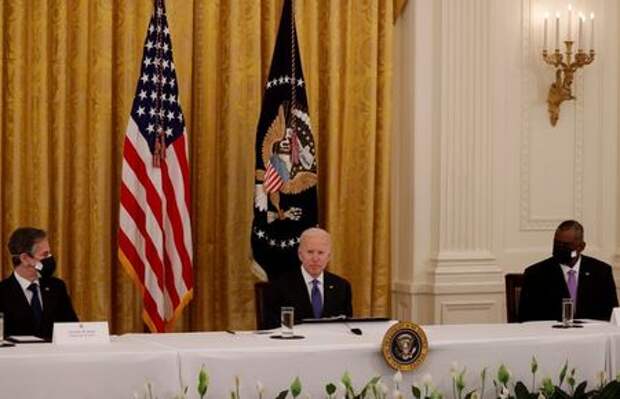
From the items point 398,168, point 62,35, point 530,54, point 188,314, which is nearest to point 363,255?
point 398,168

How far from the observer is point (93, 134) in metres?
7.45

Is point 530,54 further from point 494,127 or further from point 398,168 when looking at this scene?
point 398,168

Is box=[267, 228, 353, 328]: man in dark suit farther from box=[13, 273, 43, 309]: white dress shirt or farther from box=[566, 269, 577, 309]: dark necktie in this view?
box=[566, 269, 577, 309]: dark necktie

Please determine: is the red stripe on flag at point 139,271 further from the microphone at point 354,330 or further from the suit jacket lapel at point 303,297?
the microphone at point 354,330

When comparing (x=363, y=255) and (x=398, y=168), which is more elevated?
(x=398, y=168)

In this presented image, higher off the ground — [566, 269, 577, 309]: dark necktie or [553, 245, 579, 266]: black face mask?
[553, 245, 579, 266]: black face mask

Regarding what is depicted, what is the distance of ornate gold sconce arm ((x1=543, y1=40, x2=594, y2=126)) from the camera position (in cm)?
854

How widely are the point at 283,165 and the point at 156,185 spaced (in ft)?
2.84

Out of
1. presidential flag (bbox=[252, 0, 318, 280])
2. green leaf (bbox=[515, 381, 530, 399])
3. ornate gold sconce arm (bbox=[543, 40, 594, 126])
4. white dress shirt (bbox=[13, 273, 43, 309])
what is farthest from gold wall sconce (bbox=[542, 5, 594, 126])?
white dress shirt (bbox=[13, 273, 43, 309])

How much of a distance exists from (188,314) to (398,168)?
A: 6.33ft

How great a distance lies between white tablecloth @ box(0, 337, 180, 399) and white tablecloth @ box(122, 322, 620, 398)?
0.12 meters

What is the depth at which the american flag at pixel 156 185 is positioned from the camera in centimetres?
717

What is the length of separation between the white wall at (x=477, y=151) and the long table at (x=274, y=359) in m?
2.47

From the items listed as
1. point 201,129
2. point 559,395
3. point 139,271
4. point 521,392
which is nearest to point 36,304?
point 139,271
